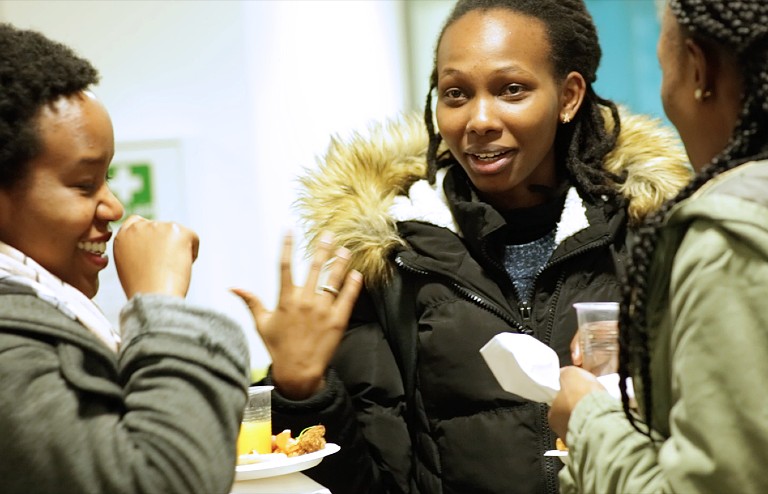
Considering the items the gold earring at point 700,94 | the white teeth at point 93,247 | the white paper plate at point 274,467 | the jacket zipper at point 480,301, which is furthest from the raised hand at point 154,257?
the jacket zipper at point 480,301

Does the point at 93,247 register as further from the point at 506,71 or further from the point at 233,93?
the point at 233,93

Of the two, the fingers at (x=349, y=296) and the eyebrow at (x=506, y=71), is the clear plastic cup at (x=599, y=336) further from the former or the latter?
the eyebrow at (x=506, y=71)

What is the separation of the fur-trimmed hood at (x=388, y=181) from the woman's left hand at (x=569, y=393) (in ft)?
2.38

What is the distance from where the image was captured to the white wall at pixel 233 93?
11.5 ft

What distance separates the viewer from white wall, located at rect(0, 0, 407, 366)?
3506 millimetres

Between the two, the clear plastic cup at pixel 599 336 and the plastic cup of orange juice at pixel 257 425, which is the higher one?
the clear plastic cup at pixel 599 336

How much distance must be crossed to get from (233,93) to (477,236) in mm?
2056

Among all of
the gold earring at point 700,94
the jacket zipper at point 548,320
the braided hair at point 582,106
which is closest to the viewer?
the gold earring at point 700,94

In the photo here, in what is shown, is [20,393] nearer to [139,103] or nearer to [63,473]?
[63,473]

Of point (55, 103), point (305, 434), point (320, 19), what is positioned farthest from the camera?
point (320, 19)

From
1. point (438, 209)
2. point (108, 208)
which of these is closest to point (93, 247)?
point (108, 208)

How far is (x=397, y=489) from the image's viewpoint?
5.90ft

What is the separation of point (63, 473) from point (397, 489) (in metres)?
0.95

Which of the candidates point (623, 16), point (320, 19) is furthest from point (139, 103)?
point (623, 16)
